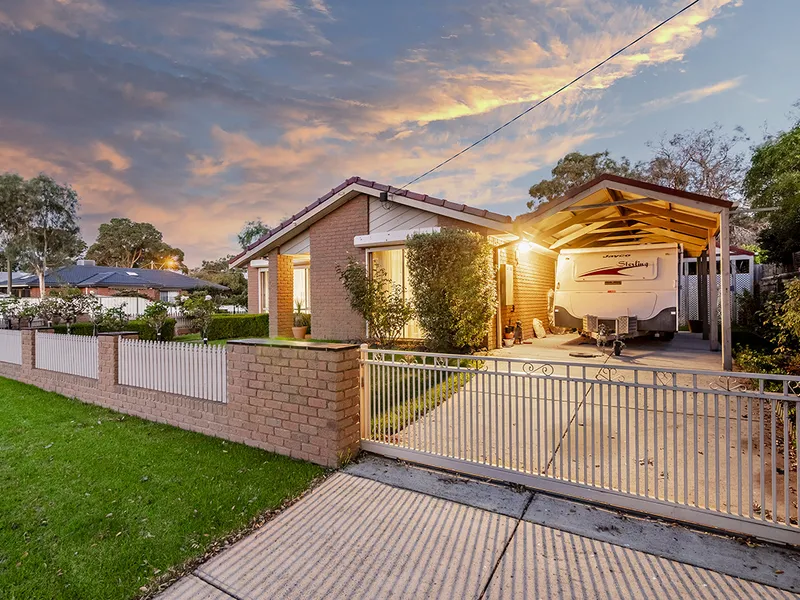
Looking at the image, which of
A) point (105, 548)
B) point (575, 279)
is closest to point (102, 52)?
point (105, 548)

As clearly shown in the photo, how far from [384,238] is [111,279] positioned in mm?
27101

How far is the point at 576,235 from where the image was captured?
1090 centimetres

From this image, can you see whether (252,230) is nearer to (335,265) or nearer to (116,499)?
(335,265)

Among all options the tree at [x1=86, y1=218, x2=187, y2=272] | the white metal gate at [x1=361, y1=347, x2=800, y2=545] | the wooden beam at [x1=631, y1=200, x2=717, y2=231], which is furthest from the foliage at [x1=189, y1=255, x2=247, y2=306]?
the wooden beam at [x1=631, y1=200, x2=717, y2=231]

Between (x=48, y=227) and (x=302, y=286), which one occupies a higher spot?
(x=48, y=227)

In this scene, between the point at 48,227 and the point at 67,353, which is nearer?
the point at 67,353

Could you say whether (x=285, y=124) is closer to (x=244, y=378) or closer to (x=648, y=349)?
(x=244, y=378)

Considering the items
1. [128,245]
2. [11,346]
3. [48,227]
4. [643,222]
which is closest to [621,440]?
[643,222]

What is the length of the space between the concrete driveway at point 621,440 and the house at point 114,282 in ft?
90.3

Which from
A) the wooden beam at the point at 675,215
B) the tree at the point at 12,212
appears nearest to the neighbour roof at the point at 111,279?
the tree at the point at 12,212

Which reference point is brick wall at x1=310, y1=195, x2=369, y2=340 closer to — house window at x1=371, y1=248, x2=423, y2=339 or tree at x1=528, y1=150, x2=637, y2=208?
house window at x1=371, y1=248, x2=423, y2=339

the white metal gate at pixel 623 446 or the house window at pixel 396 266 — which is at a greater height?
the house window at pixel 396 266

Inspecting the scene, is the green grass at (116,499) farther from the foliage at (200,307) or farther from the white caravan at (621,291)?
the white caravan at (621,291)

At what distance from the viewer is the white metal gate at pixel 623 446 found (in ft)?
8.77
